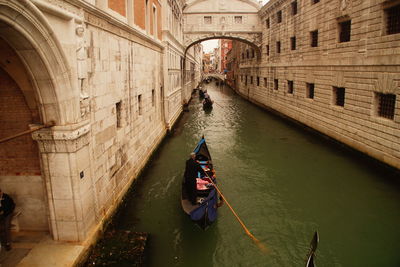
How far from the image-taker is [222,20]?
23.4 meters

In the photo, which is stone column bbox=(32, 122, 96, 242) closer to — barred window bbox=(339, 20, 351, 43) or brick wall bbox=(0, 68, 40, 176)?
brick wall bbox=(0, 68, 40, 176)

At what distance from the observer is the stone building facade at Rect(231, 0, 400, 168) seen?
910 cm

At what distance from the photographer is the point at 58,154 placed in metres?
4.52

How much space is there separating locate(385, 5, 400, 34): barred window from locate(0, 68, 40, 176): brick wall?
10.4 meters

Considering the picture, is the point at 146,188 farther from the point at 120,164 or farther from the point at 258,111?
the point at 258,111

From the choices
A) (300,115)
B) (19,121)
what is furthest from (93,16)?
(300,115)

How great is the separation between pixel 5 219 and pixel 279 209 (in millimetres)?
5911

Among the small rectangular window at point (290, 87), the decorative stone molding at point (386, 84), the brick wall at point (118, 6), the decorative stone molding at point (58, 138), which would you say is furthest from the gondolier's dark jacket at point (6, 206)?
the small rectangular window at point (290, 87)

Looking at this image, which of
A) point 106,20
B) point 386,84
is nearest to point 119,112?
point 106,20

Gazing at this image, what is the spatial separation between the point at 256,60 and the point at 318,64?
13196 mm

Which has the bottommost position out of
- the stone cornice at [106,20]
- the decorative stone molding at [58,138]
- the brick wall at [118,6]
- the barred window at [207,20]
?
the decorative stone molding at [58,138]

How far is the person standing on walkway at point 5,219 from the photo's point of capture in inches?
179

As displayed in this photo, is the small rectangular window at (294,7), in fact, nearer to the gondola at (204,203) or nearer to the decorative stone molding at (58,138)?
the gondola at (204,203)

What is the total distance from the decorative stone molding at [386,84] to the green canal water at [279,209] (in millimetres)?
2515
